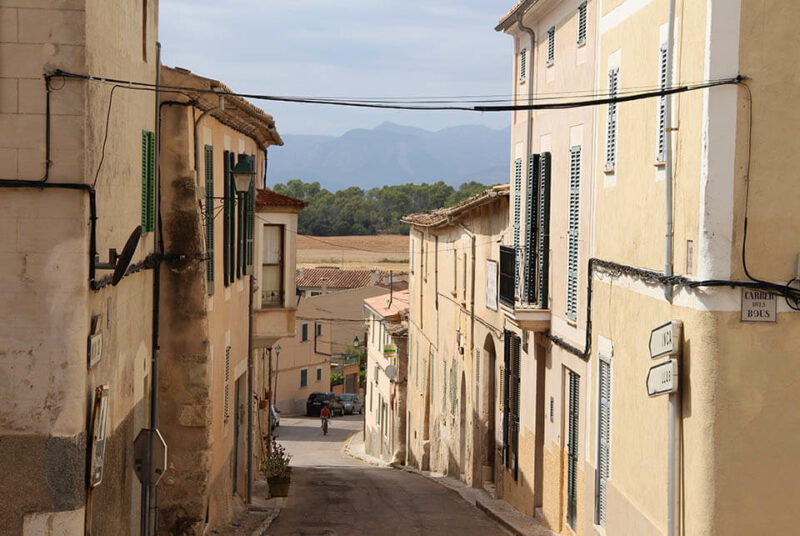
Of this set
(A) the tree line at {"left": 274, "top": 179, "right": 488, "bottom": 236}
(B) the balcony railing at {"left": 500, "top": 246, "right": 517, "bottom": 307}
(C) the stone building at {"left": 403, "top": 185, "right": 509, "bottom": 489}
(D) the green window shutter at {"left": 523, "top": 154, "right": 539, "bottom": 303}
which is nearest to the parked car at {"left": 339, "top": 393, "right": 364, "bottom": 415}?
(C) the stone building at {"left": 403, "top": 185, "right": 509, "bottom": 489}

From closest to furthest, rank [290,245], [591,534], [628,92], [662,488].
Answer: [662,488]
[628,92]
[591,534]
[290,245]

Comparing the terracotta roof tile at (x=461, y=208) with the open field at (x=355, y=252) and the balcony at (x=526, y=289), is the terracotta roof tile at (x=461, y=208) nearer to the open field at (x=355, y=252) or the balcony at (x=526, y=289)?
the balcony at (x=526, y=289)

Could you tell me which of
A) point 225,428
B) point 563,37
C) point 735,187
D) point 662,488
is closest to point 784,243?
point 735,187

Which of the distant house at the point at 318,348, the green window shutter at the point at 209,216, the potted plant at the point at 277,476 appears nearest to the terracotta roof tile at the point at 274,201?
the green window shutter at the point at 209,216

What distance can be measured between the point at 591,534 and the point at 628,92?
616 centimetres

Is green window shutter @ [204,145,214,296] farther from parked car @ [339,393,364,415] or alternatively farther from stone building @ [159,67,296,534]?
parked car @ [339,393,364,415]

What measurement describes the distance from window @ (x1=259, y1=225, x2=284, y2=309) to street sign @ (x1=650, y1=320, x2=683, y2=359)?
12113 millimetres

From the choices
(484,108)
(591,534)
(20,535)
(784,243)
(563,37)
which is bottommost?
(591,534)

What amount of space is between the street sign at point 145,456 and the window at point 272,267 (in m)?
9.18

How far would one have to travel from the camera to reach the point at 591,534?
1495cm

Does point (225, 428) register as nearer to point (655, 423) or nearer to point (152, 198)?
point (152, 198)

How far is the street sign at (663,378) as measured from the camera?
34.5ft

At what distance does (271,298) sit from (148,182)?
8.88m

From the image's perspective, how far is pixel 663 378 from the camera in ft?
35.0
